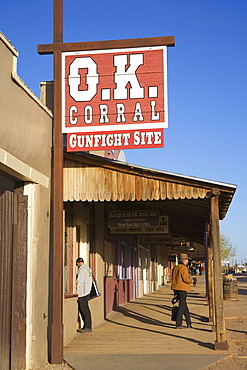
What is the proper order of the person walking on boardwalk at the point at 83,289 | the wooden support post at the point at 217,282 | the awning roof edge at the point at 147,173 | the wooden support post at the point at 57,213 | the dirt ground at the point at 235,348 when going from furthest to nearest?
the person walking on boardwalk at the point at 83,289, the awning roof edge at the point at 147,173, the wooden support post at the point at 217,282, the wooden support post at the point at 57,213, the dirt ground at the point at 235,348

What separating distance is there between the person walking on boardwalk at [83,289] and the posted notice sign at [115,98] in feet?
11.0

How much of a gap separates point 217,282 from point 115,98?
3657 mm

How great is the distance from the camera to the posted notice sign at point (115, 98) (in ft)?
29.2

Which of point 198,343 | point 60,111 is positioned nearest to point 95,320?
point 198,343

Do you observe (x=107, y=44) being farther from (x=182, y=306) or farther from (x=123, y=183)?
(x=182, y=306)

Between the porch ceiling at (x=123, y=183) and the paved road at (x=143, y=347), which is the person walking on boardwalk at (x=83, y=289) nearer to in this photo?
the paved road at (x=143, y=347)

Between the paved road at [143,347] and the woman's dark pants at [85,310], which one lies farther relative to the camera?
the woman's dark pants at [85,310]

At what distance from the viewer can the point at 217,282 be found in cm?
959

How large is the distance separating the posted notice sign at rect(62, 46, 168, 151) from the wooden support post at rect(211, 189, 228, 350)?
5.54 feet

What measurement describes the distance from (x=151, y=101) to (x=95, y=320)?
642cm

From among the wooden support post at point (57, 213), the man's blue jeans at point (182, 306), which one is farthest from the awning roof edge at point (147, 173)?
the man's blue jeans at point (182, 306)

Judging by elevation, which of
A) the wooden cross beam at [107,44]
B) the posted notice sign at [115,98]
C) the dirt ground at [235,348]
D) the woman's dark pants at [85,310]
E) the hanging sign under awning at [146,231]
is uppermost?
the wooden cross beam at [107,44]

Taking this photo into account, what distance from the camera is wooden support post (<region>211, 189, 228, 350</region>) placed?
9.25 metres

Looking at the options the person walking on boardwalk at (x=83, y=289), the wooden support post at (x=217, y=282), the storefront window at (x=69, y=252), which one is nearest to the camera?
the wooden support post at (x=217, y=282)
